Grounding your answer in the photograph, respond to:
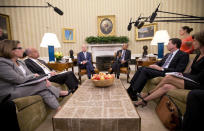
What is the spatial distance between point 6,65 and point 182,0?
7049mm

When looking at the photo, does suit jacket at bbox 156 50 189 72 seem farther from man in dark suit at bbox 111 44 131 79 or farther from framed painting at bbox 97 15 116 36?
framed painting at bbox 97 15 116 36

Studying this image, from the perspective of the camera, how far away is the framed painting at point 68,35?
583cm

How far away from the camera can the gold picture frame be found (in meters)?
5.44

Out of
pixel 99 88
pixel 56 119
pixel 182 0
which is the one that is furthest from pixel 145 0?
pixel 56 119

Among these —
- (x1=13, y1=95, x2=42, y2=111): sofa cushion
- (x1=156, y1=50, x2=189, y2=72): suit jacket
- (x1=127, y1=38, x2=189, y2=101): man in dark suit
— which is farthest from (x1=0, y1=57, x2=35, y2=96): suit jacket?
(x1=156, y1=50, x2=189, y2=72): suit jacket

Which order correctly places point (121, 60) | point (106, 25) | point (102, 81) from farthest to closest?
point (106, 25) < point (121, 60) < point (102, 81)

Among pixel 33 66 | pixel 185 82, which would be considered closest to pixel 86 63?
pixel 33 66

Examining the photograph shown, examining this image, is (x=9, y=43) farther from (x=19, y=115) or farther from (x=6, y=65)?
(x=19, y=115)

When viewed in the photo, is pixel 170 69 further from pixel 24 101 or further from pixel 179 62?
pixel 24 101

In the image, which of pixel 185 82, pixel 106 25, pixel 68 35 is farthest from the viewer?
pixel 68 35

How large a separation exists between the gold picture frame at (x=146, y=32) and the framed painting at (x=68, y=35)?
334 cm

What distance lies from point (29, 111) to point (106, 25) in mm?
5176

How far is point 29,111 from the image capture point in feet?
4.64

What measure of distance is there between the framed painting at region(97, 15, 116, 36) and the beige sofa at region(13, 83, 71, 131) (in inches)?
189
